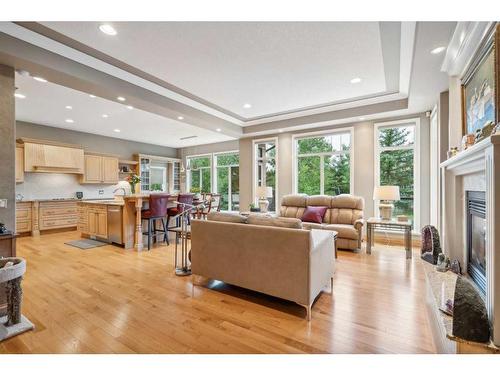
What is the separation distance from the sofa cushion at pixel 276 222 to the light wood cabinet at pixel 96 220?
376 cm

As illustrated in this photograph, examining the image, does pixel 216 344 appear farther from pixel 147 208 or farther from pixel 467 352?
pixel 147 208

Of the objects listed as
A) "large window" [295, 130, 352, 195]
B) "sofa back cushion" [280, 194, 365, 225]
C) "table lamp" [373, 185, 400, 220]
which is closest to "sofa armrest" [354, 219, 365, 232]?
"sofa back cushion" [280, 194, 365, 225]

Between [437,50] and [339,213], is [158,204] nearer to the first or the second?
[339,213]

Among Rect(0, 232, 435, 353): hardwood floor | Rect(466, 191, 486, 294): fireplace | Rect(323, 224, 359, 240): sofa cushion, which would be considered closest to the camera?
Rect(0, 232, 435, 353): hardwood floor

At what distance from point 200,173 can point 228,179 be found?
55.2 inches

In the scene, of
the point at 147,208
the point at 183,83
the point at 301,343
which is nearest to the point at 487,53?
the point at 301,343

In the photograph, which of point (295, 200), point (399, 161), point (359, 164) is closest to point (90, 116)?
point (295, 200)

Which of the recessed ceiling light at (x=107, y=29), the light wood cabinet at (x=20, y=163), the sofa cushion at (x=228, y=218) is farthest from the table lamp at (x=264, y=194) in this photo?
the light wood cabinet at (x=20, y=163)

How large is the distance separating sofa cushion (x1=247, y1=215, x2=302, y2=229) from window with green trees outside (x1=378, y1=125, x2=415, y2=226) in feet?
12.2

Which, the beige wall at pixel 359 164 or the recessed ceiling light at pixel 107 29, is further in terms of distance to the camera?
the beige wall at pixel 359 164

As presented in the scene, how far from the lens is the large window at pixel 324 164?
565 centimetres

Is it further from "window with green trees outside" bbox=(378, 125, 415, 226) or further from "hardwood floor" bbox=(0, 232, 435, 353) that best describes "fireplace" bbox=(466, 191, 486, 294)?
"window with green trees outside" bbox=(378, 125, 415, 226)

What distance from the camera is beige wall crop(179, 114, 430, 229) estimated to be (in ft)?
15.3

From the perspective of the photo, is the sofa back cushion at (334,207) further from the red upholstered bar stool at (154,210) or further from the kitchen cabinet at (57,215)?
the kitchen cabinet at (57,215)
